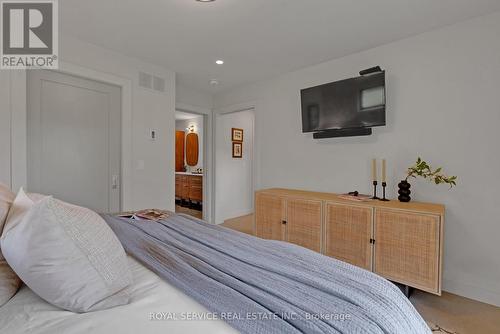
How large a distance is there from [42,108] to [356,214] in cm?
322

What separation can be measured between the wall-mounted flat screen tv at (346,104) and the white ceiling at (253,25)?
0.41 meters

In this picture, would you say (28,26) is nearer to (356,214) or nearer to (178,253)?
(178,253)

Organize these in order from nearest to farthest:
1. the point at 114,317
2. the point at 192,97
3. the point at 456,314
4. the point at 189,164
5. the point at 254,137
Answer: the point at 114,317 < the point at 456,314 < the point at 254,137 < the point at 192,97 < the point at 189,164

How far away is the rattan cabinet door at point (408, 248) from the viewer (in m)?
1.98

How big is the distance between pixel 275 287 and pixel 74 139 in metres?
2.71

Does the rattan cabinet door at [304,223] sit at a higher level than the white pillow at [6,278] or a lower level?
lower

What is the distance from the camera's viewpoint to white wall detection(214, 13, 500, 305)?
2.12 m

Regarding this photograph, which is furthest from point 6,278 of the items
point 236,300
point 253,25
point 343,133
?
point 343,133

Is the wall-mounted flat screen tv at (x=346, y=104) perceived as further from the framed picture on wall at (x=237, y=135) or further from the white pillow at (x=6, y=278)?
the white pillow at (x=6, y=278)

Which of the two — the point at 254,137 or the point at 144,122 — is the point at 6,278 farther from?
the point at 254,137

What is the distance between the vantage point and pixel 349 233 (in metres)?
2.43

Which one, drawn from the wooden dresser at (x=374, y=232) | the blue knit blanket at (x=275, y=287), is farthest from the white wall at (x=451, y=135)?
the blue knit blanket at (x=275, y=287)

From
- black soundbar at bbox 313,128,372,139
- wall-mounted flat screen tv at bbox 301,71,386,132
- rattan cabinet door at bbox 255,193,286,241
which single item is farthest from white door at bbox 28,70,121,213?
black soundbar at bbox 313,128,372,139

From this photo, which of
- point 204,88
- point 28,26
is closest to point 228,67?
point 204,88
